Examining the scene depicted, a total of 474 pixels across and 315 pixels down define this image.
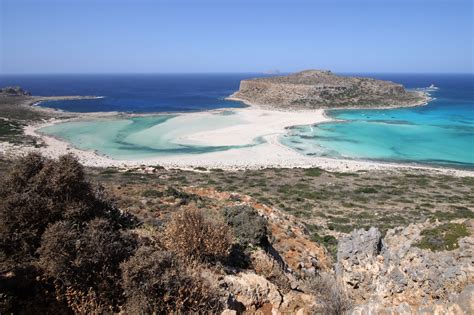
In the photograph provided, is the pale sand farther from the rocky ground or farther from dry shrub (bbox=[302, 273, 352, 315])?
dry shrub (bbox=[302, 273, 352, 315])

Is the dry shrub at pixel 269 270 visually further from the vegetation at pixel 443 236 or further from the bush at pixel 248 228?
the vegetation at pixel 443 236

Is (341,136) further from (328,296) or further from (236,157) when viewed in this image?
(328,296)

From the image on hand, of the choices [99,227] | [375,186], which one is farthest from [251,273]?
[375,186]

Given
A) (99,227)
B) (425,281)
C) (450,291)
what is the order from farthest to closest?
(425,281)
(99,227)
(450,291)

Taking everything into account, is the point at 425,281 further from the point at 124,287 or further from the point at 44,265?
the point at 44,265

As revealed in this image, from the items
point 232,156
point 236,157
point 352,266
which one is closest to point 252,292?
point 352,266

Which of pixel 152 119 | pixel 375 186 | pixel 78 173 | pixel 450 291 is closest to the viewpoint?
pixel 450 291

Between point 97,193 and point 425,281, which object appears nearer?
point 425,281
